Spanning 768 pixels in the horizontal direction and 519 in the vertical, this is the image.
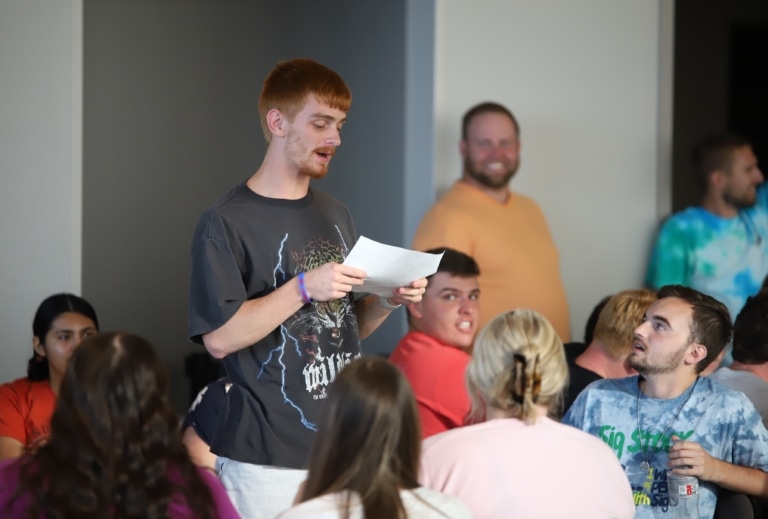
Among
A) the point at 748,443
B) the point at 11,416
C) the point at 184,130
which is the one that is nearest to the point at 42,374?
the point at 11,416

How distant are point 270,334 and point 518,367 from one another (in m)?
0.55

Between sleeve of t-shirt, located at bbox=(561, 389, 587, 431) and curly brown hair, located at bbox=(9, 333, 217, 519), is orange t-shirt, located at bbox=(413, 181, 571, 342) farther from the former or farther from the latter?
curly brown hair, located at bbox=(9, 333, 217, 519)

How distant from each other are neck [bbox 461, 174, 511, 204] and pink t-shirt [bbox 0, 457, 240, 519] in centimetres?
297

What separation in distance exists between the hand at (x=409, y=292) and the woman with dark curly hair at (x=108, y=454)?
2.54 feet

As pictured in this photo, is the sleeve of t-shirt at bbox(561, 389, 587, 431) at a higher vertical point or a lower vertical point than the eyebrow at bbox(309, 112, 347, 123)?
lower

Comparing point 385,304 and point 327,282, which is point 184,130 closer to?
point 385,304

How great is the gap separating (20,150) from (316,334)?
7.63ft

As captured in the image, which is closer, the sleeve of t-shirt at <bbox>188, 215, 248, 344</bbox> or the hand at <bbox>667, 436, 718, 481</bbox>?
the sleeve of t-shirt at <bbox>188, 215, 248, 344</bbox>

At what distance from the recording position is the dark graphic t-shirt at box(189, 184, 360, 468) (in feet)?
7.58

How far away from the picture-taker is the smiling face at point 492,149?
15.4 ft

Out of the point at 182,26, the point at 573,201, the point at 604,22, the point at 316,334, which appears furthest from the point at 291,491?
the point at 182,26

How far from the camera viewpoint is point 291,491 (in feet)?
7.64

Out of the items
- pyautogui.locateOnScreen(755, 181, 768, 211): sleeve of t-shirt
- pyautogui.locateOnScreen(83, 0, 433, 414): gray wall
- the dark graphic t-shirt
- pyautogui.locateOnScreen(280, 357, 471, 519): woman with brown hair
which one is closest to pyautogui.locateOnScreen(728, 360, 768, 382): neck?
the dark graphic t-shirt

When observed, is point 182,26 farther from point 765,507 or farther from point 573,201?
point 765,507
